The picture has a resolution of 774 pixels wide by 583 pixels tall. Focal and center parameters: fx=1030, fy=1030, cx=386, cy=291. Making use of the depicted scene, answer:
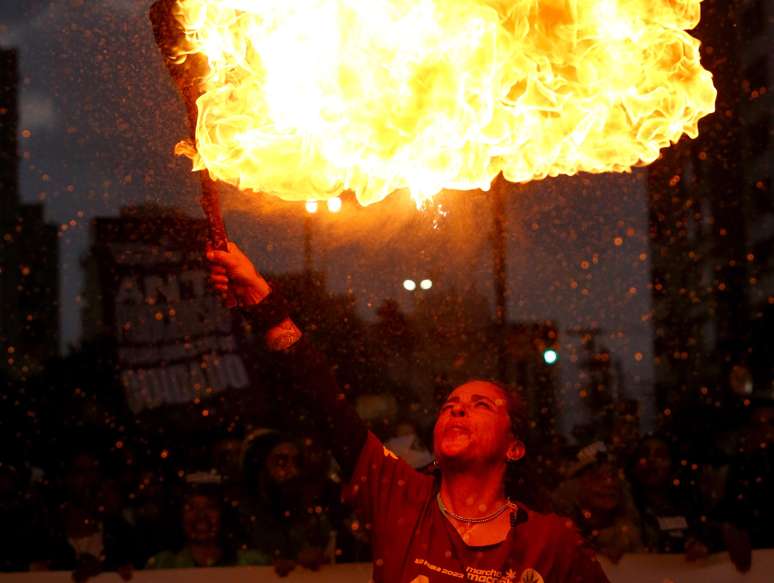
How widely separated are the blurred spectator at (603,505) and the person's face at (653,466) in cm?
11

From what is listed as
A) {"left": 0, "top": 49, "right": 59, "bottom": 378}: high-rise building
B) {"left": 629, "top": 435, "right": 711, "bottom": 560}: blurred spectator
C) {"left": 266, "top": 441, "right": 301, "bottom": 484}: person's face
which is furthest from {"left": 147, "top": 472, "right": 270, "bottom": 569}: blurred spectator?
{"left": 0, "top": 49, "right": 59, "bottom": 378}: high-rise building

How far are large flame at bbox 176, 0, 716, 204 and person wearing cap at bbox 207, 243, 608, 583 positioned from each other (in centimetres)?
59

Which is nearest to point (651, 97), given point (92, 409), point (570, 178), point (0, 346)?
point (92, 409)

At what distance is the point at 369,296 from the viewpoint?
760cm

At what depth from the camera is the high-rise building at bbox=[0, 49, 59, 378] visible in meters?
8.05

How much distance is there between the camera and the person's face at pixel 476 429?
2939mm

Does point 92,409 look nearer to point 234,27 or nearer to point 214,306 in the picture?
point 214,306

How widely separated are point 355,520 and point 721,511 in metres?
1.72

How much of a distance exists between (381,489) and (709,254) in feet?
24.2

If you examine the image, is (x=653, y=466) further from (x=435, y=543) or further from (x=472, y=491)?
(x=435, y=543)

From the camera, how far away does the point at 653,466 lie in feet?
16.2

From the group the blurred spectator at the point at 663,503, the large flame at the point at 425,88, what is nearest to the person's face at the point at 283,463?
the blurred spectator at the point at 663,503

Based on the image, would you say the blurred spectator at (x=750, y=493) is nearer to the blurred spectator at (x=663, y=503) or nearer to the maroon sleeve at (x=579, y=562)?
the blurred spectator at (x=663, y=503)

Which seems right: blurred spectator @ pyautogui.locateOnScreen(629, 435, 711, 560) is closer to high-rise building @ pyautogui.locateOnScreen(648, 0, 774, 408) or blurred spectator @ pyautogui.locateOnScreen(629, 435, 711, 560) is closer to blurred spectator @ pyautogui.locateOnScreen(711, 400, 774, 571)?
blurred spectator @ pyautogui.locateOnScreen(711, 400, 774, 571)
